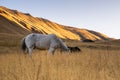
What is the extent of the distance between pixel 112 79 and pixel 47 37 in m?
10.9

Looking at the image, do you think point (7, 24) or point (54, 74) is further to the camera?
point (7, 24)

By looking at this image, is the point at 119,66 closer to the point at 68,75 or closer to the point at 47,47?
the point at 68,75

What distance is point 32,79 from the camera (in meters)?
5.60

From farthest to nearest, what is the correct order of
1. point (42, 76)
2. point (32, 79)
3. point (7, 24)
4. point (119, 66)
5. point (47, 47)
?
point (7, 24) → point (47, 47) → point (119, 66) → point (42, 76) → point (32, 79)

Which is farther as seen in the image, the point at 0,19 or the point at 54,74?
the point at 0,19

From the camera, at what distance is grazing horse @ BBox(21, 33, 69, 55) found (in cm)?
1620

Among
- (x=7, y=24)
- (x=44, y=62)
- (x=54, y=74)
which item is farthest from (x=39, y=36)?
(x=7, y=24)

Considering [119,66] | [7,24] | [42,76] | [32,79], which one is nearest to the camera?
[32,79]

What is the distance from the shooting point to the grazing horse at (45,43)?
16.2 metres

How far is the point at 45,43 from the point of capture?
1639 centimetres

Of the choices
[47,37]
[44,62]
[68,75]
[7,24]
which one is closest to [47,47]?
[47,37]

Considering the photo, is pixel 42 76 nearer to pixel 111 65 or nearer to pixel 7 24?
pixel 111 65

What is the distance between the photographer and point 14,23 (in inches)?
4818

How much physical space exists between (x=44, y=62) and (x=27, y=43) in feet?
27.8
